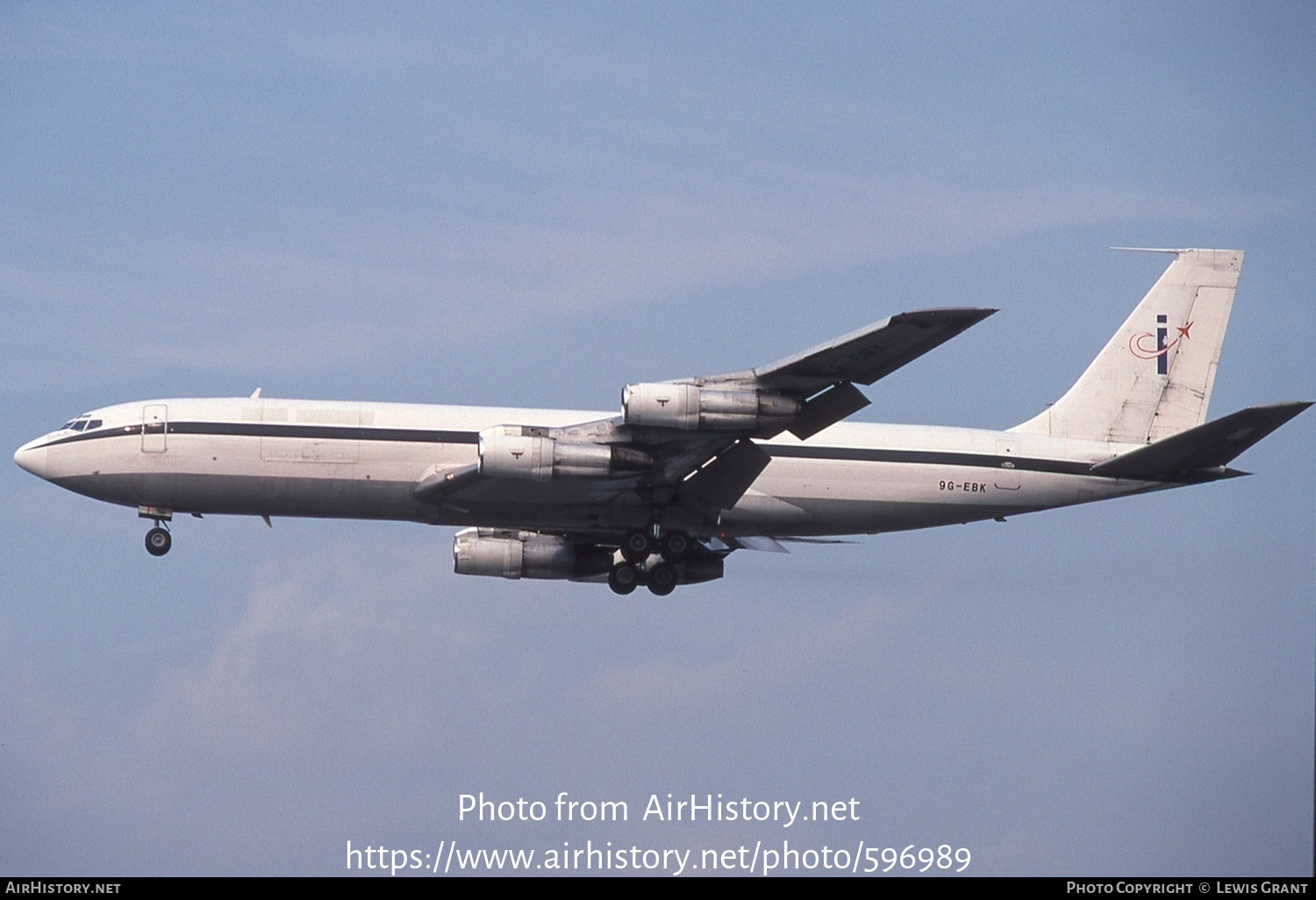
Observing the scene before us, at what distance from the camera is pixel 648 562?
159ft

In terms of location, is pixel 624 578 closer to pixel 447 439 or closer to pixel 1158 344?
pixel 447 439

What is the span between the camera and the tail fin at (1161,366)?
50.6 meters

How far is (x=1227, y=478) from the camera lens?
156ft

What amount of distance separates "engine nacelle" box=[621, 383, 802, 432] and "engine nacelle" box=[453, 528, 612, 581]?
30.3ft

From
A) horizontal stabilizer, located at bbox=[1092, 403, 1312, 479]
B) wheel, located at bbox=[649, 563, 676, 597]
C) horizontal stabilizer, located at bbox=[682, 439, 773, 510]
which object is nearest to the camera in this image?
horizontal stabilizer, located at bbox=[1092, 403, 1312, 479]

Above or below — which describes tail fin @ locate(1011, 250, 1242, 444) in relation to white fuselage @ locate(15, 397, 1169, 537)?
above

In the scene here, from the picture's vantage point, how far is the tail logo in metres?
51.7

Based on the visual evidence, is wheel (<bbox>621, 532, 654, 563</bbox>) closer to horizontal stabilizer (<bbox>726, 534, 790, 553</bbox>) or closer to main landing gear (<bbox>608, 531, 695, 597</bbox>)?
main landing gear (<bbox>608, 531, 695, 597</bbox>)

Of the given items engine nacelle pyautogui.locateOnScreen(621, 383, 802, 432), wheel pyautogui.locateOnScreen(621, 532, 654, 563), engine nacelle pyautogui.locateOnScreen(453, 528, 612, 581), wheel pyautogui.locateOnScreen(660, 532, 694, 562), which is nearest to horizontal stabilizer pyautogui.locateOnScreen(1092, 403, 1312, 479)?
engine nacelle pyautogui.locateOnScreen(621, 383, 802, 432)

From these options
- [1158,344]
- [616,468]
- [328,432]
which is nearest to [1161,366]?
[1158,344]

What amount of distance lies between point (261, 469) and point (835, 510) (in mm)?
15439
